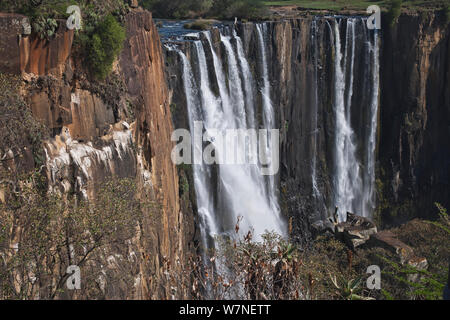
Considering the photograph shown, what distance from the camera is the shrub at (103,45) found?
13055 mm

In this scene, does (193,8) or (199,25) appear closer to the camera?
(199,25)

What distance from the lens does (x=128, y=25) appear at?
15484 mm

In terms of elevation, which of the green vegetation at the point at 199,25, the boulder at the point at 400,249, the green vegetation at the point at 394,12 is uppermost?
the green vegetation at the point at 394,12

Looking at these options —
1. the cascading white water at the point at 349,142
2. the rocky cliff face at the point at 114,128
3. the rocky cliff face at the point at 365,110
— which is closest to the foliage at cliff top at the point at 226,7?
the rocky cliff face at the point at 365,110

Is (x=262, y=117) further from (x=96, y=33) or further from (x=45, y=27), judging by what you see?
(x=45, y=27)

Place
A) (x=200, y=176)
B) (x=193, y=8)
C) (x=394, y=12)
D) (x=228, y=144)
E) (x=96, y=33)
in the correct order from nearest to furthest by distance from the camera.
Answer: (x=96, y=33)
(x=200, y=176)
(x=228, y=144)
(x=394, y=12)
(x=193, y=8)

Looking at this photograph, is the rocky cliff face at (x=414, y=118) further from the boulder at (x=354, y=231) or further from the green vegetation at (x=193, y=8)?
the green vegetation at (x=193, y=8)

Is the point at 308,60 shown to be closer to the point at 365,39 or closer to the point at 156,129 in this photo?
the point at 365,39

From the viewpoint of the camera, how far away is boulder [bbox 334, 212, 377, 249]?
25.6m

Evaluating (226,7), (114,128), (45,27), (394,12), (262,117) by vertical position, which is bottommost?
(262,117)

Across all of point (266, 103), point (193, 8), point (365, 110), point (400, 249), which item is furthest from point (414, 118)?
point (193, 8)

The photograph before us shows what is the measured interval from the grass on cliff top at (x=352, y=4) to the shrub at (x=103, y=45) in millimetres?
23690

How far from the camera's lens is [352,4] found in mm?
36281

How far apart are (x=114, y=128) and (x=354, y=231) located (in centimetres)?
1612
